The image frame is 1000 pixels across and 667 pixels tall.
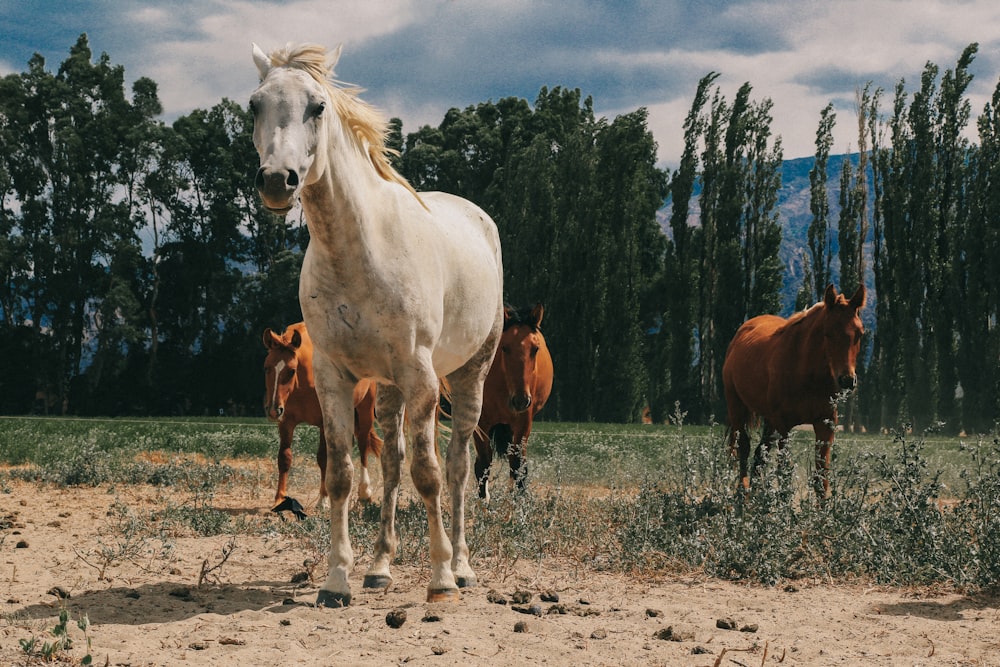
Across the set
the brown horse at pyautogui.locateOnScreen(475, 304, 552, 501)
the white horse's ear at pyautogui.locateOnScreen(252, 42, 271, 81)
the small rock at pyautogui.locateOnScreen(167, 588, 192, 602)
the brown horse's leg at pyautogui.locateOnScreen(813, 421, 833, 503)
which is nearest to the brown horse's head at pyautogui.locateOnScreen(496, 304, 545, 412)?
the brown horse at pyautogui.locateOnScreen(475, 304, 552, 501)

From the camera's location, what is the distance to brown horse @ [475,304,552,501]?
26.4 ft

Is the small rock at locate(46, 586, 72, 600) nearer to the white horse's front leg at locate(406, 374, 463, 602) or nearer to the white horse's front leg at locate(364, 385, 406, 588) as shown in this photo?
the white horse's front leg at locate(364, 385, 406, 588)

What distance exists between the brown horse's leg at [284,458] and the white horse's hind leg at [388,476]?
3.67 metres

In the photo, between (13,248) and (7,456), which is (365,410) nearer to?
(7,456)

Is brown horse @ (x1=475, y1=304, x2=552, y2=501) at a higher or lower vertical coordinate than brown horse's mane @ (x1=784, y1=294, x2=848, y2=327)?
lower

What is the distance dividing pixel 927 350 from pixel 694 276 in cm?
877

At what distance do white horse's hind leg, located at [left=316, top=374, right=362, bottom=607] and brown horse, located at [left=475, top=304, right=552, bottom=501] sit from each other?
3036 mm

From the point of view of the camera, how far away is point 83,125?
40.2 meters

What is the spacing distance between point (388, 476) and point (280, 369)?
13.1 ft

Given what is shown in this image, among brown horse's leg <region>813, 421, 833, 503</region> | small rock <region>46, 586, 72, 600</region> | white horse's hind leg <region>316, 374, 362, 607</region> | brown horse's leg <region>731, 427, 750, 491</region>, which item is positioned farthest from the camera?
brown horse's leg <region>731, 427, 750, 491</region>

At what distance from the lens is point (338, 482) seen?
4.81 m

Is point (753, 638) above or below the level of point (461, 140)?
below

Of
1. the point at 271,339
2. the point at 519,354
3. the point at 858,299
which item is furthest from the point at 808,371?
the point at 271,339

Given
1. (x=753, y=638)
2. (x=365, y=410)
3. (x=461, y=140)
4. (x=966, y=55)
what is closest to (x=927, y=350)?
(x=966, y=55)
